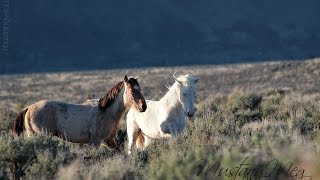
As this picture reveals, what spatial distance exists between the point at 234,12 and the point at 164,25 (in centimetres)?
1299

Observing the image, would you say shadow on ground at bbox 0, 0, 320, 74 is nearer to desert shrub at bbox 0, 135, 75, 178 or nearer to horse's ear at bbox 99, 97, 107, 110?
horse's ear at bbox 99, 97, 107, 110

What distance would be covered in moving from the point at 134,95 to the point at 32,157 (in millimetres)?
3019

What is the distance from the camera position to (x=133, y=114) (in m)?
13.0

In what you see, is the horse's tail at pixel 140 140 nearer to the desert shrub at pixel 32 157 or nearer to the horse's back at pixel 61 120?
the horse's back at pixel 61 120

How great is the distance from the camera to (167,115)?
12.1 m

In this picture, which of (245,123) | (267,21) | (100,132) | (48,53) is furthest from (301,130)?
(267,21)

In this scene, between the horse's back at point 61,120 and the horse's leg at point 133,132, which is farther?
the horse's leg at point 133,132

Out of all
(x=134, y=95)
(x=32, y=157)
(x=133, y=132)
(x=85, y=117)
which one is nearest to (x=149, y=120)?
(x=133, y=132)

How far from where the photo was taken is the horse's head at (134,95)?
11359 mm

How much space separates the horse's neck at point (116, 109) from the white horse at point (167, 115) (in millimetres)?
607

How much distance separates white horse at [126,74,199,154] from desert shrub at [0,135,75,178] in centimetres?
242

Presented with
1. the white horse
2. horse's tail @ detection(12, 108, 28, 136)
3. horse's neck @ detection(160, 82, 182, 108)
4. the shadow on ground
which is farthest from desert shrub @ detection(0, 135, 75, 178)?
the shadow on ground

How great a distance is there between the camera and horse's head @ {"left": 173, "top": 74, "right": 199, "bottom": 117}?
1159cm

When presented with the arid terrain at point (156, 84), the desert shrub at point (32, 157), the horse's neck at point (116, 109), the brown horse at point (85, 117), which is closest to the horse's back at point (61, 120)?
the brown horse at point (85, 117)
